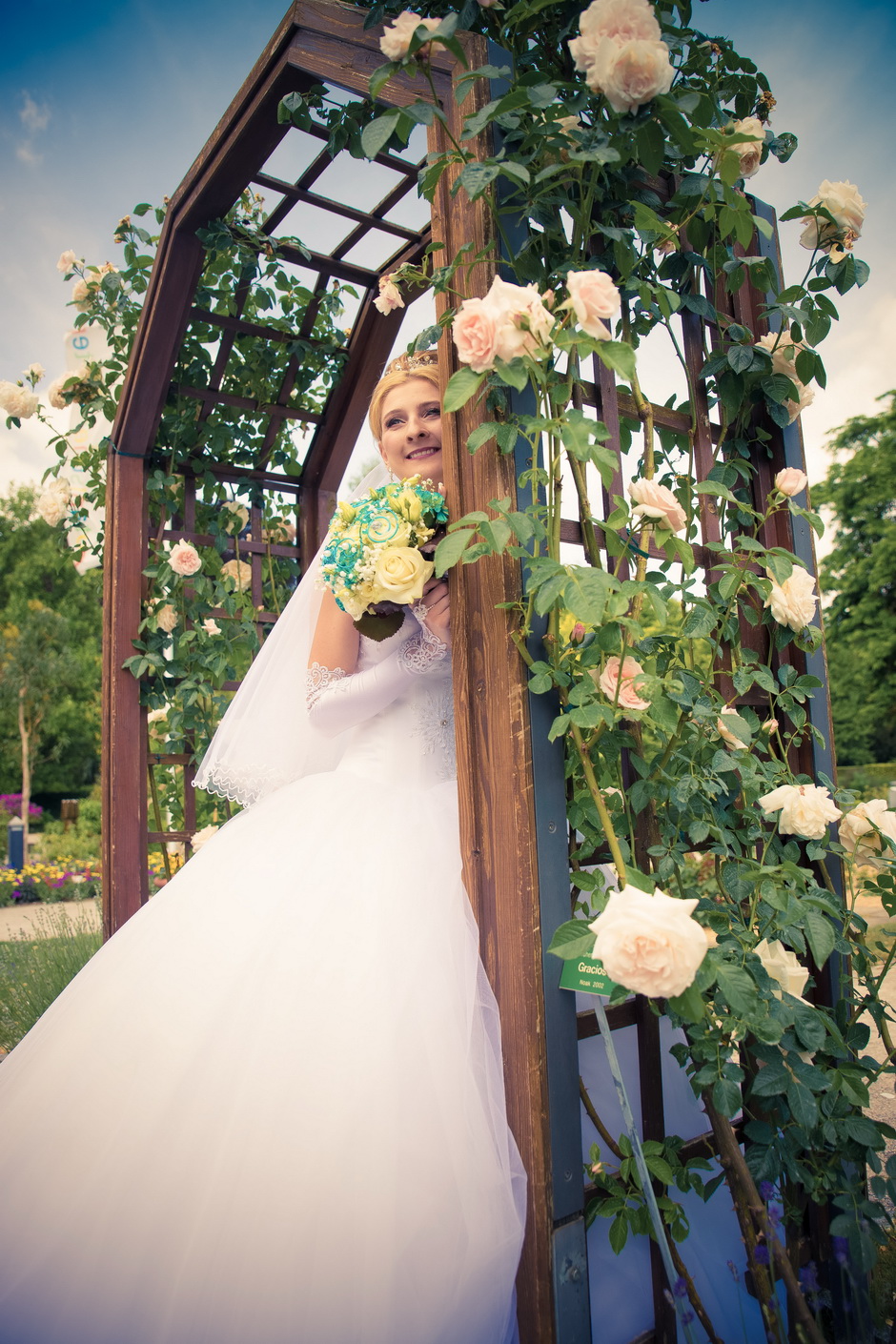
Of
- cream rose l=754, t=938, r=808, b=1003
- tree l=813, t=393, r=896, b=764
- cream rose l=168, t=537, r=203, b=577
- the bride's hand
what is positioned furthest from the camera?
tree l=813, t=393, r=896, b=764

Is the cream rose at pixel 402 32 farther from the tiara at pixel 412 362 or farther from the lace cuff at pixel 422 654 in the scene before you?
the lace cuff at pixel 422 654

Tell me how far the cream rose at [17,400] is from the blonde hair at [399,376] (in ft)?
6.39

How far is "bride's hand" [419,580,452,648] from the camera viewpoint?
1718mm

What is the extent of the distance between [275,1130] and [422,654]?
97 cm

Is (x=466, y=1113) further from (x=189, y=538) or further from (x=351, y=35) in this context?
(x=189, y=538)

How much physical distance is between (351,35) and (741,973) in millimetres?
1914

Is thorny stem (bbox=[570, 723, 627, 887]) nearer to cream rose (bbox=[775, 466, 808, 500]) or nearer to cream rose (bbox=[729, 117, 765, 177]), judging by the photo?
cream rose (bbox=[775, 466, 808, 500])

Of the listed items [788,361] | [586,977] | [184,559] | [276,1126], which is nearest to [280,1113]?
[276,1126]

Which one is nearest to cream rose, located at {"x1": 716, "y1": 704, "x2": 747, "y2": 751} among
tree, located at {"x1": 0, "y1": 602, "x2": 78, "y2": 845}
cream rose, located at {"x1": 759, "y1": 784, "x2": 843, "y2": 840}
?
cream rose, located at {"x1": 759, "y1": 784, "x2": 843, "y2": 840}

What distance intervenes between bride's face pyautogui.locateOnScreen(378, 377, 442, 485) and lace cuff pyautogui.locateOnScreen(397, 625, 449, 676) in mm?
473

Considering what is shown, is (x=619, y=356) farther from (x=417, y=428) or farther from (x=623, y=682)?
(x=417, y=428)

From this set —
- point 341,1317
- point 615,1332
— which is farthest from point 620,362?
Answer: point 615,1332

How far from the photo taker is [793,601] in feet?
5.02

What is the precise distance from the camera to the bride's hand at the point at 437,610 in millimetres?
1718
